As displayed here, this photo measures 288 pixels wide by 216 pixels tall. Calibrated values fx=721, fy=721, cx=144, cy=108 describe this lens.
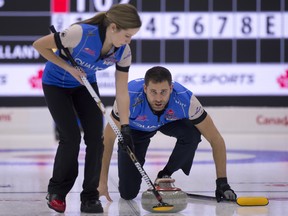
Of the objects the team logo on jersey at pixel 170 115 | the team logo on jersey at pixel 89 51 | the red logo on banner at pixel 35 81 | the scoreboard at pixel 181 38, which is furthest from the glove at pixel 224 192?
the red logo on banner at pixel 35 81

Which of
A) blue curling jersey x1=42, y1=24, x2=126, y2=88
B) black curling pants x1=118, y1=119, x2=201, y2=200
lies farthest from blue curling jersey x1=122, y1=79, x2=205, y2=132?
blue curling jersey x1=42, y1=24, x2=126, y2=88

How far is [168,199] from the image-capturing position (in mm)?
3842

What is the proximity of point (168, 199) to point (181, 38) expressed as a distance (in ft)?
26.6

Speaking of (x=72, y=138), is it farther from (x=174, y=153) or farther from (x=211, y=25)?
(x=211, y=25)

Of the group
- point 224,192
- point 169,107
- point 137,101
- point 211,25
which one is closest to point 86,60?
point 137,101

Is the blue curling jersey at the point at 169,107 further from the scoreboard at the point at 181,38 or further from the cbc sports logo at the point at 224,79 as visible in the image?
the cbc sports logo at the point at 224,79

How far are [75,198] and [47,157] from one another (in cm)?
333

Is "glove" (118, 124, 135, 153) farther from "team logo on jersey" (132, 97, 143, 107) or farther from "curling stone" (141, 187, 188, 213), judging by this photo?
"team logo on jersey" (132, 97, 143, 107)

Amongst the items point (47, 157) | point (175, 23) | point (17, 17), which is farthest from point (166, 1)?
point (47, 157)

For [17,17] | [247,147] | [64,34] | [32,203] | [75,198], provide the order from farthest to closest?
[17,17] → [247,147] → [75,198] → [32,203] → [64,34]

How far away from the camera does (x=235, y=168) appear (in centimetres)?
644

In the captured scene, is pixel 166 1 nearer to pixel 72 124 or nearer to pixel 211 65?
pixel 211 65

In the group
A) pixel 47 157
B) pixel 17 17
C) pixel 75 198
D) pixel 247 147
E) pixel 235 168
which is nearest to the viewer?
pixel 75 198

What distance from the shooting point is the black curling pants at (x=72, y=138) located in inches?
153
